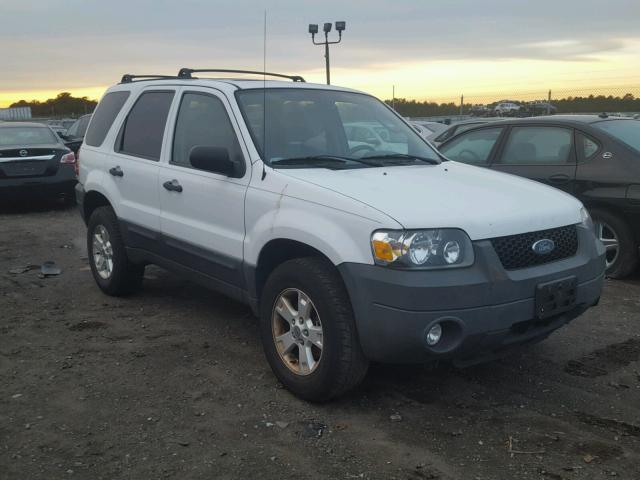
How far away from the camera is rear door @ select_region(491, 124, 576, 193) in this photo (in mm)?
6727

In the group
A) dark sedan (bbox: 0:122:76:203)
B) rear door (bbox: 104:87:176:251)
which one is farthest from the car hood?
dark sedan (bbox: 0:122:76:203)

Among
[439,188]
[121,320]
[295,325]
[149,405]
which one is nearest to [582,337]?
[439,188]

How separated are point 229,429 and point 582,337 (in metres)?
2.88

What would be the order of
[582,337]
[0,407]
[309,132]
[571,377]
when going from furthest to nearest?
[582,337]
[309,132]
[571,377]
[0,407]

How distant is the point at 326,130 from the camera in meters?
4.77

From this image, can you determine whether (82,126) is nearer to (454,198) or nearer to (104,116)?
(104,116)

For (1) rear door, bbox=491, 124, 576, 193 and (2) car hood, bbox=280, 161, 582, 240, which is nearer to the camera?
(2) car hood, bbox=280, 161, 582, 240

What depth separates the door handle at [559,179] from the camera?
667cm

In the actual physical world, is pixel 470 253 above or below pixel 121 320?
above

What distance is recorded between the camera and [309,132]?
466 centimetres

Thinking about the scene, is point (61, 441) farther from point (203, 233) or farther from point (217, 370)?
point (203, 233)

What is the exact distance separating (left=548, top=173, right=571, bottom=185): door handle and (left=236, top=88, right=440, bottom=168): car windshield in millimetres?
2142

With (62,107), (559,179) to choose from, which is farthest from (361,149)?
(62,107)

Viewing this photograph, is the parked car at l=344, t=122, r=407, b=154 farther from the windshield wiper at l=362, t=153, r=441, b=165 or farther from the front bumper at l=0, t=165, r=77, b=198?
the front bumper at l=0, t=165, r=77, b=198
